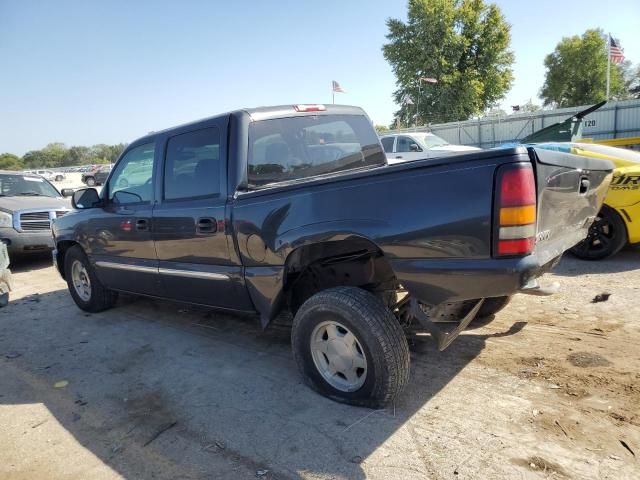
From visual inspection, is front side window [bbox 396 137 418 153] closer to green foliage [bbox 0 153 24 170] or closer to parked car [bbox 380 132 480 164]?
parked car [bbox 380 132 480 164]

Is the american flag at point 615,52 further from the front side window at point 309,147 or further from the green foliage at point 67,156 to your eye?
the green foliage at point 67,156

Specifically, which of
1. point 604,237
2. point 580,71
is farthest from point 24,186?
point 580,71

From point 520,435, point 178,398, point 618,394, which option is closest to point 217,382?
point 178,398

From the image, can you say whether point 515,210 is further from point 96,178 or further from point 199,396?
point 96,178

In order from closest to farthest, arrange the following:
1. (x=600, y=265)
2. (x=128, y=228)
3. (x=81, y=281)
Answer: (x=128, y=228) → (x=81, y=281) → (x=600, y=265)

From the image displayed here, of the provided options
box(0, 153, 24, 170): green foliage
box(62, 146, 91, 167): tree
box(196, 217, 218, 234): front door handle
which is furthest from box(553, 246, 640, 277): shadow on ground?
box(62, 146, 91, 167): tree

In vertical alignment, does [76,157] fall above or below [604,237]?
above

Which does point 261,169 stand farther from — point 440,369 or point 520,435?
point 520,435

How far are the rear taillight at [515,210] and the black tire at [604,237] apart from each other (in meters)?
4.13

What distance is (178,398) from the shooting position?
3.24 m

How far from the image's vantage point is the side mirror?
470cm

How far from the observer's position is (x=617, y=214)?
5.59 meters

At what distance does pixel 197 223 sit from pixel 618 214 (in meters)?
5.07

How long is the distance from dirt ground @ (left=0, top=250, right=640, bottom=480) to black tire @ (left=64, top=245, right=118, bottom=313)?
68 centimetres
